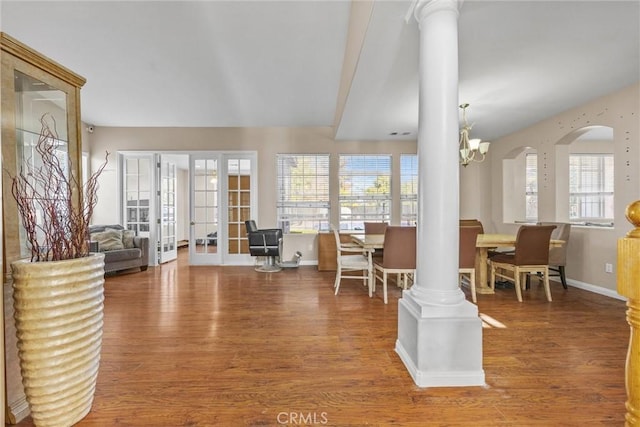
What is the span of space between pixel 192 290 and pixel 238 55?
3113 mm

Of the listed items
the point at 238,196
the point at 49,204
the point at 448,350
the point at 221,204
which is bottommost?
the point at 448,350

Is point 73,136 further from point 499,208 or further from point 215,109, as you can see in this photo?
point 499,208

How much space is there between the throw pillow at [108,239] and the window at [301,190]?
2.77m

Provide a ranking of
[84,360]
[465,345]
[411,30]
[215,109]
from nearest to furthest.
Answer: [84,360] < [465,345] < [411,30] < [215,109]

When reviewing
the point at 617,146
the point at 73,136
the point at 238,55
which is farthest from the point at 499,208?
the point at 73,136

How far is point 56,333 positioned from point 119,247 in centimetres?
431

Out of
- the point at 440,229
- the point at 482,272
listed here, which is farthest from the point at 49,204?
the point at 482,272

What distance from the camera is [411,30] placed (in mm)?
2330

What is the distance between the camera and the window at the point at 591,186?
6.27 meters

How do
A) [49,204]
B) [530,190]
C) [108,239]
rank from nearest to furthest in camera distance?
[49,204], [108,239], [530,190]

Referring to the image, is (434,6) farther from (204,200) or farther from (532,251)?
(204,200)

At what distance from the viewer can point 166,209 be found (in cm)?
625

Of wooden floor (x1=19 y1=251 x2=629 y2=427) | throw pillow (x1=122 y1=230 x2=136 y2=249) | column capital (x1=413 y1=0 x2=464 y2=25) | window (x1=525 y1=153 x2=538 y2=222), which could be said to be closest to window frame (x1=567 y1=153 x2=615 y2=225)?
window (x1=525 y1=153 x2=538 y2=222)

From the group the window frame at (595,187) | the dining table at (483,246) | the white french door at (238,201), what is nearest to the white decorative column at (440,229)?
the dining table at (483,246)
